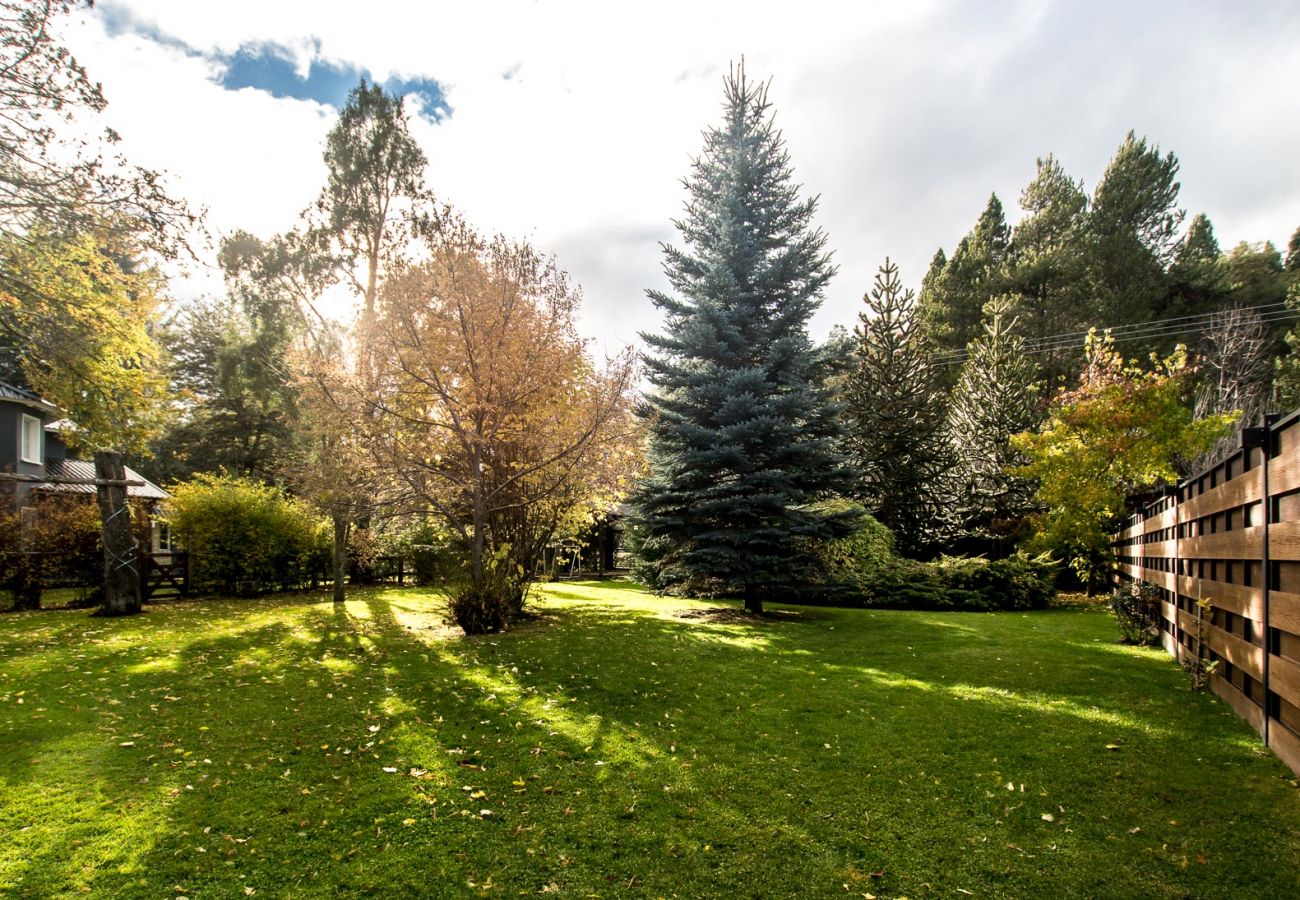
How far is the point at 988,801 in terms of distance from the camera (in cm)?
338

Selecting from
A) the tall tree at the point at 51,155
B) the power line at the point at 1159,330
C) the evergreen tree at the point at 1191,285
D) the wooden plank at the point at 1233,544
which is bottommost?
the wooden plank at the point at 1233,544

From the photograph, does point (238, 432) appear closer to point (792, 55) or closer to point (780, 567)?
point (780, 567)

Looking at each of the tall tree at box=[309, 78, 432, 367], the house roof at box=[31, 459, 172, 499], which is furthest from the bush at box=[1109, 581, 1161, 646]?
the house roof at box=[31, 459, 172, 499]

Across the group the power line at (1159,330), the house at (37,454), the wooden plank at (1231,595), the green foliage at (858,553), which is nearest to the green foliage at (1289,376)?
the power line at (1159,330)

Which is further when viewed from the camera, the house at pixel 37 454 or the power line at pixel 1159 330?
the power line at pixel 1159 330

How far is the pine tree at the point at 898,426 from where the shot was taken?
17250mm

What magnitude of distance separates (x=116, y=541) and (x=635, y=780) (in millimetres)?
13394

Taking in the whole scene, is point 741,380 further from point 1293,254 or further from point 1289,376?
point 1293,254

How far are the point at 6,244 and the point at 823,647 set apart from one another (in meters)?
12.1

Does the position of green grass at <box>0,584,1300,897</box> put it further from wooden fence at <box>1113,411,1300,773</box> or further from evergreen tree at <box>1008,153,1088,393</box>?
evergreen tree at <box>1008,153,1088,393</box>

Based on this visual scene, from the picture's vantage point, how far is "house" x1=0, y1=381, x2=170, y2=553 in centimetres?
1764

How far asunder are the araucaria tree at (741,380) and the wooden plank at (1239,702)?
6267 millimetres

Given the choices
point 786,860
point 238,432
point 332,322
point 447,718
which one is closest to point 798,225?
point 447,718

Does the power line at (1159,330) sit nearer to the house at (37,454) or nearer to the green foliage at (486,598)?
the green foliage at (486,598)
